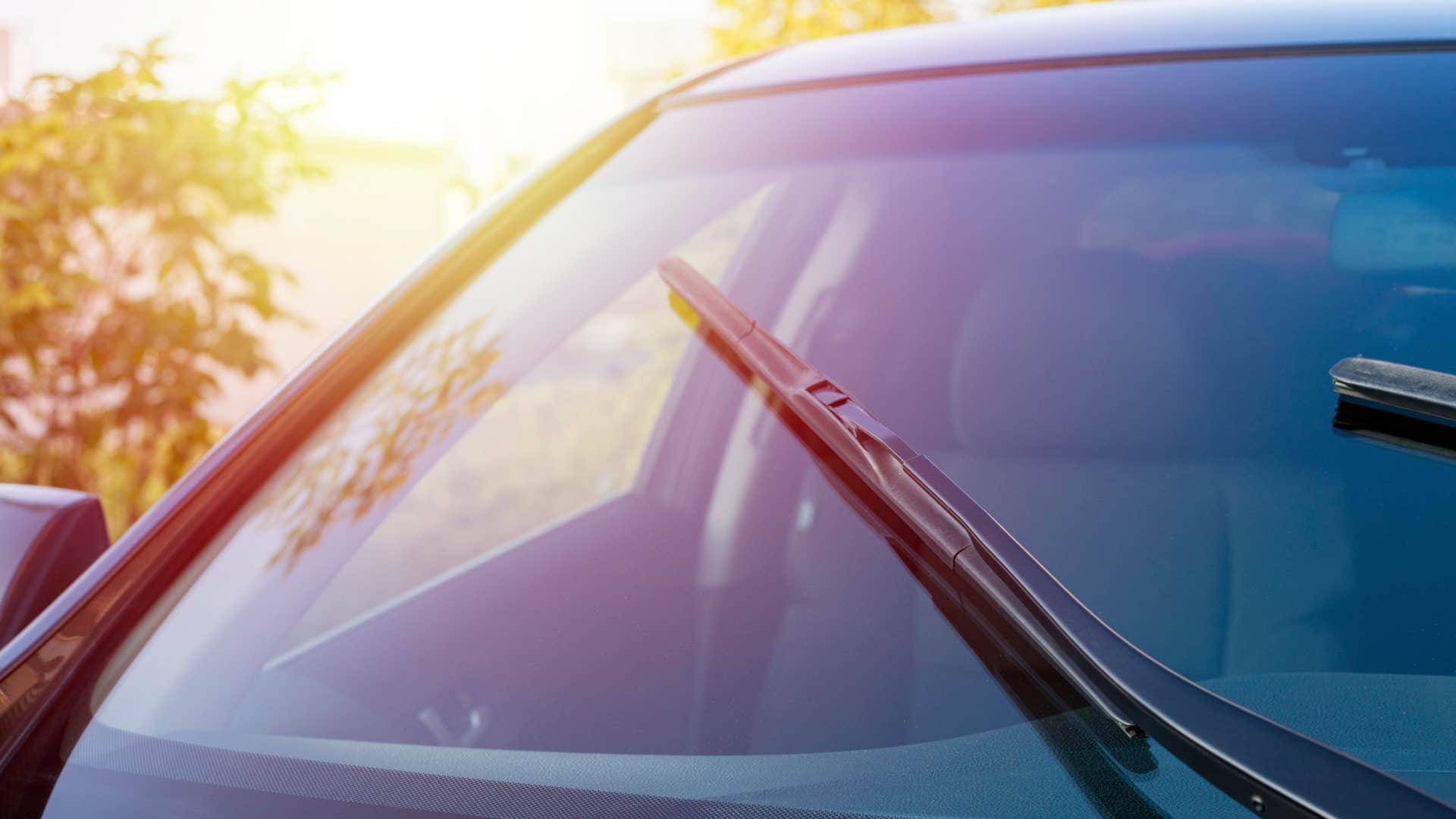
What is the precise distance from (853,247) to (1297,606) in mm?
1079

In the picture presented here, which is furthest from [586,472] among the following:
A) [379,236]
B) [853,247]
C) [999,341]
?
[999,341]

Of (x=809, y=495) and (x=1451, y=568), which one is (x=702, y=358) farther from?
(x=1451, y=568)

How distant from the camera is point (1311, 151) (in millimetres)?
1300

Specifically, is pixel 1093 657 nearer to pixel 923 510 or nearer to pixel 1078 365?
pixel 923 510

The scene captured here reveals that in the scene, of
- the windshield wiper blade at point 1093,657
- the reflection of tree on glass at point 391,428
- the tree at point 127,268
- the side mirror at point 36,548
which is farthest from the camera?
the tree at point 127,268

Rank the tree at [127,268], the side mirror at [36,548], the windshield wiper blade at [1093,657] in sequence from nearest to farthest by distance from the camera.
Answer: the windshield wiper blade at [1093,657] → the side mirror at [36,548] → the tree at [127,268]

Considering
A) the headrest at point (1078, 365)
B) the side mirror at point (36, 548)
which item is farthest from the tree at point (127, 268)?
the headrest at point (1078, 365)

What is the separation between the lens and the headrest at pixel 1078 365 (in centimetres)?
122

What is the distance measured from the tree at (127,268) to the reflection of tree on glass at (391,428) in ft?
11.2

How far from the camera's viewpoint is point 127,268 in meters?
4.73

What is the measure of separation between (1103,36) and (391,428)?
103cm

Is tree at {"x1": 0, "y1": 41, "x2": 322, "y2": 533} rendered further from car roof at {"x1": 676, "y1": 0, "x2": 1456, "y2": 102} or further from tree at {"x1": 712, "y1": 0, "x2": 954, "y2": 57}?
car roof at {"x1": 676, "y1": 0, "x2": 1456, "y2": 102}

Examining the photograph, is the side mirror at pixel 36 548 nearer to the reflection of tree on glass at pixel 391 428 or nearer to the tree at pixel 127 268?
the reflection of tree on glass at pixel 391 428

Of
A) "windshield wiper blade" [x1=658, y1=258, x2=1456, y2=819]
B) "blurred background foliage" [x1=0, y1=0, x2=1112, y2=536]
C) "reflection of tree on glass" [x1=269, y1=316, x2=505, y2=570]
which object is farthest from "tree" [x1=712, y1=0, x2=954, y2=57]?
"windshield wiper blade" [x1=658, y1=258, x2=1456, y2=819]
